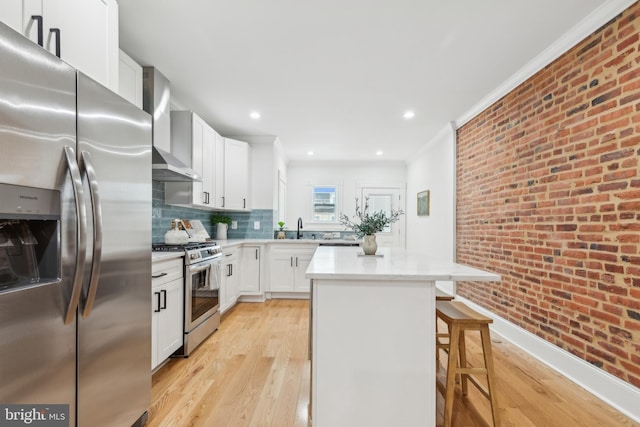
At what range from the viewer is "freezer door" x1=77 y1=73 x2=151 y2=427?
48.4 inches

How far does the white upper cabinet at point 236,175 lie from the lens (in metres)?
4.30

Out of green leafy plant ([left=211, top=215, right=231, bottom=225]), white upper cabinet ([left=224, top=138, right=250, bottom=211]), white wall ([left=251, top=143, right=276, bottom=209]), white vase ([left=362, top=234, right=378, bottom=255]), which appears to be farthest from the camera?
white wall ([left=251, top=143, right=276, bottom=209])

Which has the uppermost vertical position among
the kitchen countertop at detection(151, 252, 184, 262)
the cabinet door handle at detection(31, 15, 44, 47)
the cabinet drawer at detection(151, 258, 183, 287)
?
the cabinet door handle at detection(31, 15, 44, 47)

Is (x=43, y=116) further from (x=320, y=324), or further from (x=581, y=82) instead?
(x=581, y=82)

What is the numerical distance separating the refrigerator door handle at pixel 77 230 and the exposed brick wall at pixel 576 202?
9.23 ft

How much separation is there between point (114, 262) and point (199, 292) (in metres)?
1.51

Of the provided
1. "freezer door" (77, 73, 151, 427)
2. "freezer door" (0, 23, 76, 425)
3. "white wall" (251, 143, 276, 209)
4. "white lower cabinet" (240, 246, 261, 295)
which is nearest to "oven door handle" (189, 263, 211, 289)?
"freezer door" (77, 73, 151, 427)

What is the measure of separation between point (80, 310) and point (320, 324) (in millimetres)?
1060

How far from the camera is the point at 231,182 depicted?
436 centimetres

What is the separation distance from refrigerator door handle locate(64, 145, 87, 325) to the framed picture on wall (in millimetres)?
5235

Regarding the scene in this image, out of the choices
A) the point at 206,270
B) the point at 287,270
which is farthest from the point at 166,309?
the point at 287,270

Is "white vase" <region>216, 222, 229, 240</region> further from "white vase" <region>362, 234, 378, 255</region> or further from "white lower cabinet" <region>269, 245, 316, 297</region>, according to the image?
"white vase" <region>362, 234, 378, 255</region>

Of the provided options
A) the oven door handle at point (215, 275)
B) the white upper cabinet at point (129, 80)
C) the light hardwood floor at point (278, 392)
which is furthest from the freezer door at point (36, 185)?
the oven door handle at point (215, 275)

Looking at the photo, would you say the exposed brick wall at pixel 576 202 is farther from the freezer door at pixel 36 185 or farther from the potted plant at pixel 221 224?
the potted plant at pixel 221 224
